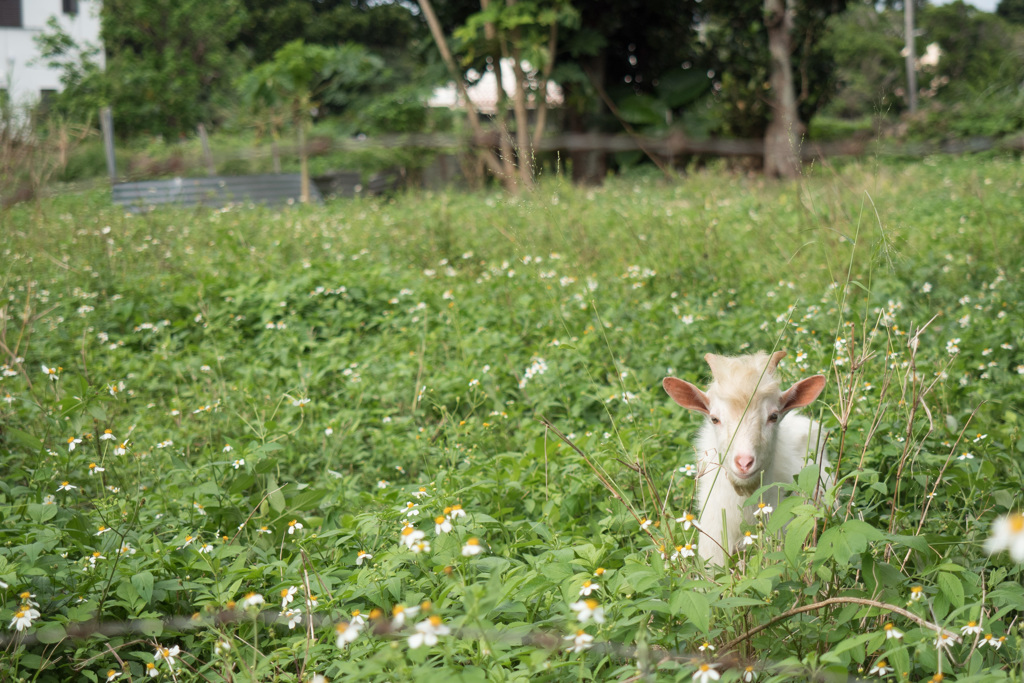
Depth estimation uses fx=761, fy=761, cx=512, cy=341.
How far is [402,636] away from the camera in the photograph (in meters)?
1.94

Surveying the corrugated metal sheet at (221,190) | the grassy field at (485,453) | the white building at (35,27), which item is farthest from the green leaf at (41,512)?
the white building at (35,27)

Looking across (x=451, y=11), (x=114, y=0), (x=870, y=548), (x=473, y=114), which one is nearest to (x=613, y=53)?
(x=451, y=11)

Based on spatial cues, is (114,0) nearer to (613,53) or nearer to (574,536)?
(613,53)

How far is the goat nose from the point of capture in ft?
8.04

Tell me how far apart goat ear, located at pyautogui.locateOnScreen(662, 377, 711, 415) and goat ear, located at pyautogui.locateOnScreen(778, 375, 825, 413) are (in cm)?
27

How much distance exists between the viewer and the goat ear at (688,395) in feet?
9.46

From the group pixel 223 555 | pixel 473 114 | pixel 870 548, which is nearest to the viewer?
pixel 870 548

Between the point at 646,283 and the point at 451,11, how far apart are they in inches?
612

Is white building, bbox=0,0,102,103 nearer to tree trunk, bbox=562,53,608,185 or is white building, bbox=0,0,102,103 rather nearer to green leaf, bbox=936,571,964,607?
tree trunk, bbox=562,53,608,185

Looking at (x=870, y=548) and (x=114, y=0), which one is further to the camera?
(x=114, y=0)

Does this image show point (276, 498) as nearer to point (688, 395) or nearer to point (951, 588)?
point (688, 395)

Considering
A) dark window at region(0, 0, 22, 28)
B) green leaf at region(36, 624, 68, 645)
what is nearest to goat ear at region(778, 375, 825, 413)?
green leaf at region(36, 624, 68, 645)

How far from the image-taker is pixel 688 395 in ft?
9.66

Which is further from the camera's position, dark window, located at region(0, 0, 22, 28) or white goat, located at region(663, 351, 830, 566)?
dark window, located at region(0, 0, 22, 28)
